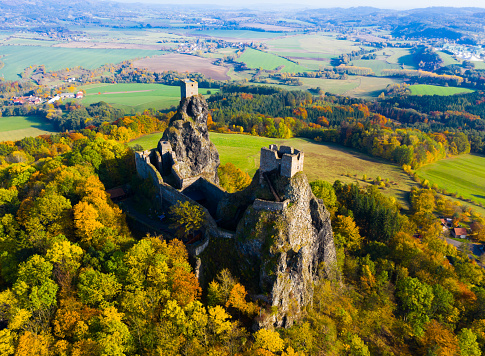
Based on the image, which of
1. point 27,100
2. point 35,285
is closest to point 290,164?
point 35,285

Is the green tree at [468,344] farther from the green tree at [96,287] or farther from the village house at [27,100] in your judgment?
the village house at [27,100]

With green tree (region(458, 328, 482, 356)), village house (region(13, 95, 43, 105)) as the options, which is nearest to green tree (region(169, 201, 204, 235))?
green tree (region(458, 328, 482, 356))

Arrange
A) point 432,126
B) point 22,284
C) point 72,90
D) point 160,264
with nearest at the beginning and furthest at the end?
1. point 22,284
2. point 160,264
3. point 432,126
4. point 72,90

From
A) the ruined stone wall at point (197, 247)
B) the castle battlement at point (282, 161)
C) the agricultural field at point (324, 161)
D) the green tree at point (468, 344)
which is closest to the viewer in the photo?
the green tree at point (468, 344)

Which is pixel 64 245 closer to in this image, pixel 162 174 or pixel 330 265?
pixel 162 174

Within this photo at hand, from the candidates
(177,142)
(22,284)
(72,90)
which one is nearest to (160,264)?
(22,284)

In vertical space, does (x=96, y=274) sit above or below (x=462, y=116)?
above

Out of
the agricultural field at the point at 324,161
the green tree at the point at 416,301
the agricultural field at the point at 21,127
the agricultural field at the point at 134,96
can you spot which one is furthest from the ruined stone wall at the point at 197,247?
the agricultural field at the point at 134,96
